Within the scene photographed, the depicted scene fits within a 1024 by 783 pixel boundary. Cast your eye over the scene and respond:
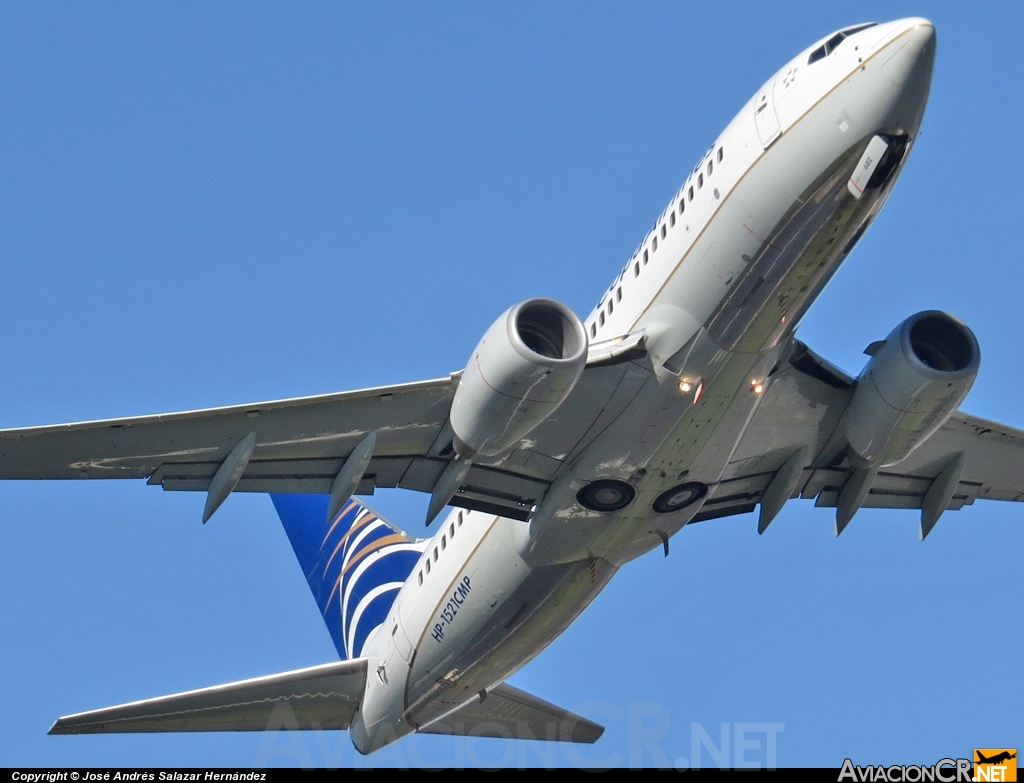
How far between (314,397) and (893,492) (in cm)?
1209

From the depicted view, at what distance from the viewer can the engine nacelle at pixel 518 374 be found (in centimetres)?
2078

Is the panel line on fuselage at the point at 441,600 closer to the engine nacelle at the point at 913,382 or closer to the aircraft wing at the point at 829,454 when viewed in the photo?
the aircraft wing at the point at 829,454

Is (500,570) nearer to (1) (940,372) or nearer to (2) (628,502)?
(2) (628,502)

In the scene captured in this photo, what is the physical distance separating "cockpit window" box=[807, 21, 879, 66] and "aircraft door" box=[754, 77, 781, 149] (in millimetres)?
745

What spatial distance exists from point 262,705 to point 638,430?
993 cm

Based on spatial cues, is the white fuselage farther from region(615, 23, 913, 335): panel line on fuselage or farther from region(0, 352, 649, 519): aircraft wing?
region(0, 352, 649, 519): aircraft wing

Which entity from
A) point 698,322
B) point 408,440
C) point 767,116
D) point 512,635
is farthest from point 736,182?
point 512,635

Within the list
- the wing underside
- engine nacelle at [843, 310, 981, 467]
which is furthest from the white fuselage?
engine nacelle at [843, 310, 981, 467]

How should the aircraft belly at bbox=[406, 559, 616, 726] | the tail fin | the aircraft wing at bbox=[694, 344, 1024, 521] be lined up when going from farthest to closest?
the tail fin < the aircraft belly at bbox=[406, 559, 616, 726] < the aircraft wing at bbox=[694, 344, 1024, 521]

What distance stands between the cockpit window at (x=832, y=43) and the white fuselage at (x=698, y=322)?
0.12m

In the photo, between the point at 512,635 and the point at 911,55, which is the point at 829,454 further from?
the point at 911,55

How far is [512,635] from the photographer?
25734 millimetres

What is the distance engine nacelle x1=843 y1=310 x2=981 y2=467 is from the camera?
76.3 feet

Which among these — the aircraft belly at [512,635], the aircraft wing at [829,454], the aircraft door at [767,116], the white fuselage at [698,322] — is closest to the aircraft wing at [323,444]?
the white fuselage at [698,322]
